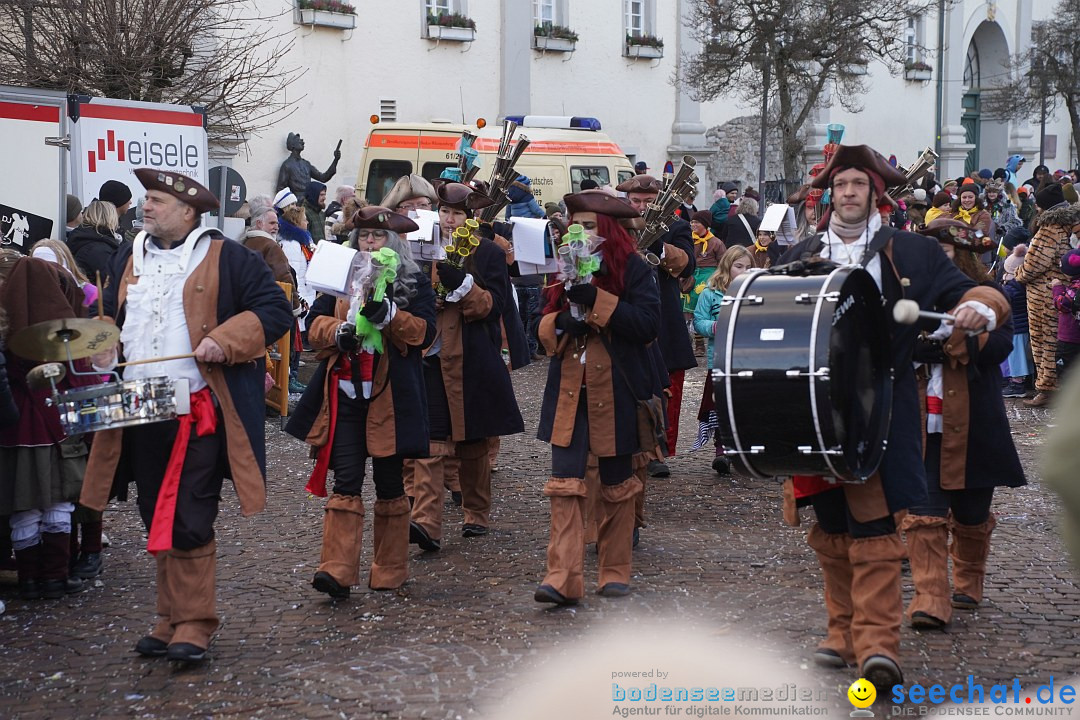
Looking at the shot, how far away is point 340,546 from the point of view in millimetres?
6176

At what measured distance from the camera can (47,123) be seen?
32.0 feet

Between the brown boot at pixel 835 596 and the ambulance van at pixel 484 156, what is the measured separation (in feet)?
37.9

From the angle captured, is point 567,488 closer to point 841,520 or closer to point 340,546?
point 340,546

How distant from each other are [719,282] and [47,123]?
4.95 meters

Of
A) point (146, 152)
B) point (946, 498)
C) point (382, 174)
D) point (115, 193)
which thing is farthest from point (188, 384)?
point (382, 174)

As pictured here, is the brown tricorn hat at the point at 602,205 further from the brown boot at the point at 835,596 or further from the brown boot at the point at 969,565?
the brown boot at the point at 969,565

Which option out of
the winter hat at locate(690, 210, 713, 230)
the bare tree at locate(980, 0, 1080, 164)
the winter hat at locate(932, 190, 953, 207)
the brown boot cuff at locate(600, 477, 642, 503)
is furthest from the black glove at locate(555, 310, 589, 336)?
the bare tree at locate(980, 0, 1080, 164)

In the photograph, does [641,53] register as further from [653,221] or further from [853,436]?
[853,436]

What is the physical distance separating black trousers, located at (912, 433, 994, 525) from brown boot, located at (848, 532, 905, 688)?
91 centimetres

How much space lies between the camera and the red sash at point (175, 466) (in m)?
5.21

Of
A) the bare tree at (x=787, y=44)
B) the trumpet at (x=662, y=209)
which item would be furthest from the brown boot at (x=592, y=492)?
the bare tree at (x=787, y=44)

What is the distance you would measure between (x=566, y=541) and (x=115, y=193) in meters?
5.78

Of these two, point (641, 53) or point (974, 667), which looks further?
point (641, 53)

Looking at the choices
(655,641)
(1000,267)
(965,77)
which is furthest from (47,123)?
(965,77)
